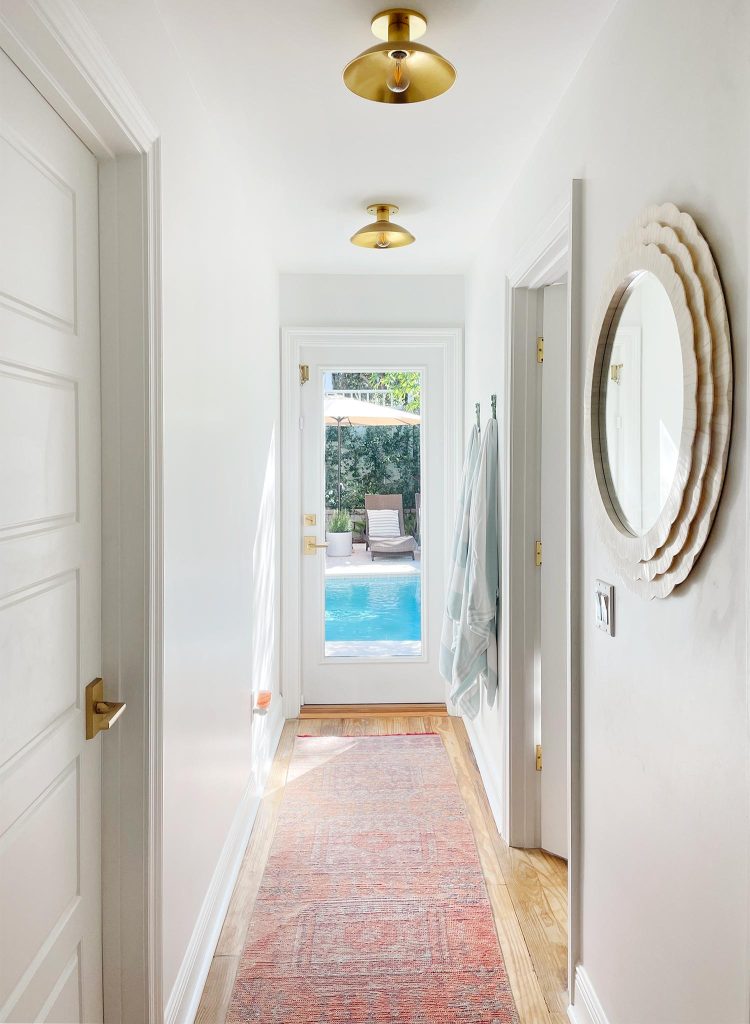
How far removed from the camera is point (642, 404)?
58.7 inches

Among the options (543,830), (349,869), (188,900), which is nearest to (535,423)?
(543,830)

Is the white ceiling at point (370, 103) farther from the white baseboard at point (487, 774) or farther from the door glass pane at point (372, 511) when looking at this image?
the white baseboard at point (487, 774)

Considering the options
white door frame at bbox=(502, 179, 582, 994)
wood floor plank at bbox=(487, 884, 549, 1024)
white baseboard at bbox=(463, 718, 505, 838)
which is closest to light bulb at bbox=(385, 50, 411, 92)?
white door frame at bbox=(502, 179, 582, 994)

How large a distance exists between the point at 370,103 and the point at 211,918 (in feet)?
7.88

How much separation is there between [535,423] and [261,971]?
6.36 feet

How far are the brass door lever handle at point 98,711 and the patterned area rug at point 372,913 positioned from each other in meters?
0.95

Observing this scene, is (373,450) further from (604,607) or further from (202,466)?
(604,607)

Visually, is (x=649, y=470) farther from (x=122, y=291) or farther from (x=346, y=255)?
(x=346, y=255)

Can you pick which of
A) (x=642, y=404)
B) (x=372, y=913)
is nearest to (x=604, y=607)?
(x=642, y=404)

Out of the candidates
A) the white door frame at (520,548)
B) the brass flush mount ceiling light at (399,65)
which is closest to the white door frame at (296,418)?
the white door frame at (520,548)

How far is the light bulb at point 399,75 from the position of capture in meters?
1.68

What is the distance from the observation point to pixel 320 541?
4.21 meters

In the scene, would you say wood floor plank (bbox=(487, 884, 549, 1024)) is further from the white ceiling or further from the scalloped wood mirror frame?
the white ceiling

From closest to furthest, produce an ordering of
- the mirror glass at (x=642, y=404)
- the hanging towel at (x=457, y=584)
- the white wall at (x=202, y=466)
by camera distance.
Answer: the mirror glass at (x=642, y=404)
the white wall at (x=202, y=466)
the hanging towel at (x=457, y=584)
